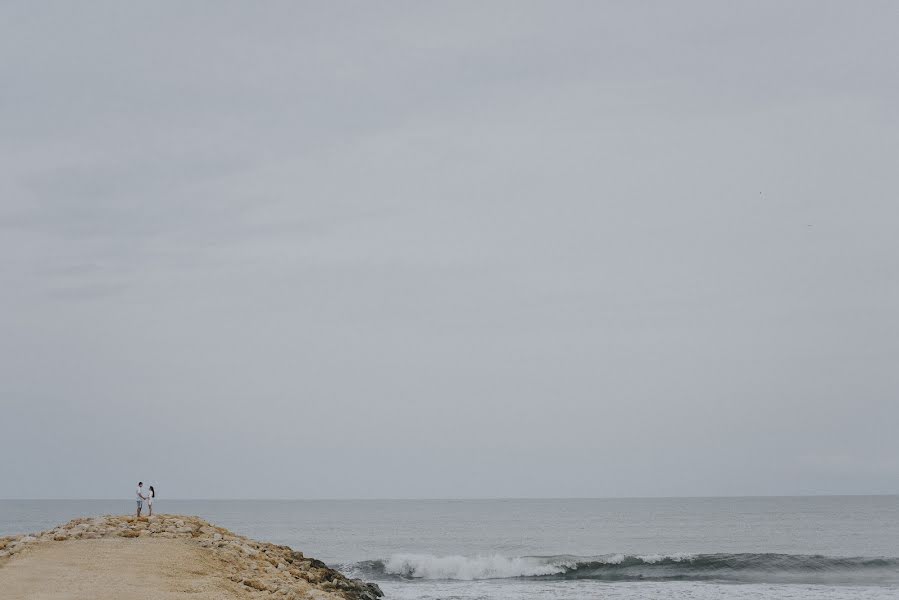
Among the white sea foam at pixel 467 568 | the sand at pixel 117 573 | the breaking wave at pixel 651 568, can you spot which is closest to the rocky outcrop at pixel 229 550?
the sand at pixel 117 573

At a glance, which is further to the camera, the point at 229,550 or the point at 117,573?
the point at 229,550

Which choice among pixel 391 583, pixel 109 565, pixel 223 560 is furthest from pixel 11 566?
pixel 391 583

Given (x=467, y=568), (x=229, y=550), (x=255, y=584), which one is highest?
(x=229, y=550)

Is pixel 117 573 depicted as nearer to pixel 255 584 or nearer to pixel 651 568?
pixel 255 584

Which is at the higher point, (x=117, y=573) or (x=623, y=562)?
(x=117, y=573)

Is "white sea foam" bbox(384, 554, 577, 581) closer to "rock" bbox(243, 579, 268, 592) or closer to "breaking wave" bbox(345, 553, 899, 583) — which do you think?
"breaking wave" bbox(345, 553, 899, 583)

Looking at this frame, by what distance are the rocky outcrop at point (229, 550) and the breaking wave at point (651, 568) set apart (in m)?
14.2

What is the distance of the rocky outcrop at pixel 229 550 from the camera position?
822 inches

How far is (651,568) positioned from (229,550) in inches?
1043

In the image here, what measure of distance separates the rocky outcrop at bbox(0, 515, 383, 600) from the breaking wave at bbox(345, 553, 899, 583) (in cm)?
1424

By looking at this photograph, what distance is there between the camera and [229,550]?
22.8m

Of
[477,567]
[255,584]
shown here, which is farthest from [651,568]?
[255,584]

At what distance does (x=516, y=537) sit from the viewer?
71.9 m

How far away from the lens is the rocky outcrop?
822 inches
